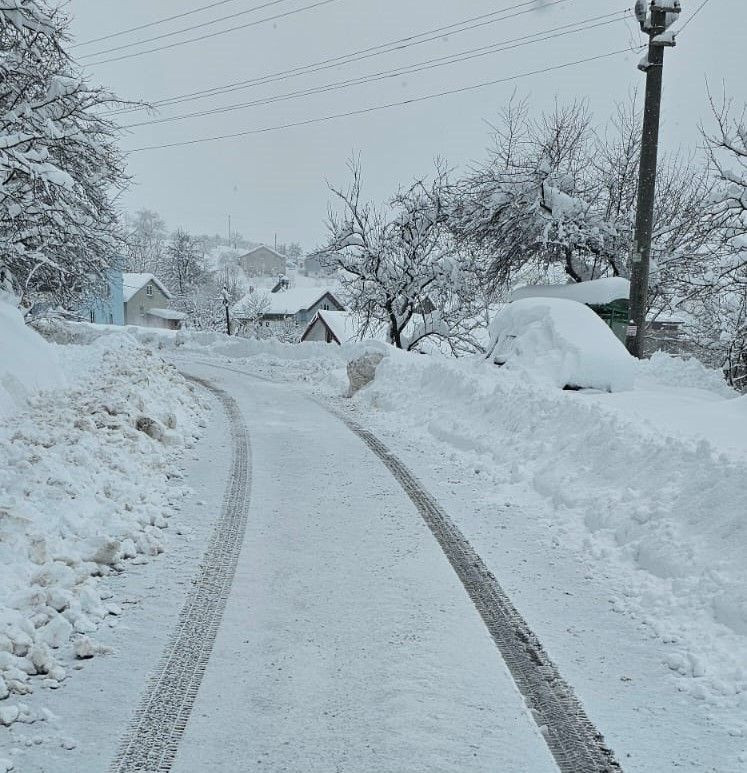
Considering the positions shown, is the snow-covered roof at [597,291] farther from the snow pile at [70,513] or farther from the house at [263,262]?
the house at [263,262]

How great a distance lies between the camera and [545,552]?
5512 mm

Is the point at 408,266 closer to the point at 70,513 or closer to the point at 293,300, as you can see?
the point at 70,513

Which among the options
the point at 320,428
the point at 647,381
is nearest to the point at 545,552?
the point at 320,428

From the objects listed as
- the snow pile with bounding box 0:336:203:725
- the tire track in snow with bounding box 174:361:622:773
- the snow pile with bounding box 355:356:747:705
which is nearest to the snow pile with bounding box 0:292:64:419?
the snow pile with bounding box 0:336:203:725

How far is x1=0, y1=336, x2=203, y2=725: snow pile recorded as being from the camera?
12.2 ft

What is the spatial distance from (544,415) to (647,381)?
5.92 metres

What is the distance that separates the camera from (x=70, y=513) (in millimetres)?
5340

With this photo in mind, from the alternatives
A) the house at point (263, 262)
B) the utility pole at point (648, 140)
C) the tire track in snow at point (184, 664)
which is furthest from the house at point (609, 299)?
the house at point (263, 262)

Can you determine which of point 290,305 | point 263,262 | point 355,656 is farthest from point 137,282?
point 263,262

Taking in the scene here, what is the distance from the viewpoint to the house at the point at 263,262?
448 feet

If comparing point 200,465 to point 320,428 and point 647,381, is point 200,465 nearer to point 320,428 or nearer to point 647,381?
point 320,428

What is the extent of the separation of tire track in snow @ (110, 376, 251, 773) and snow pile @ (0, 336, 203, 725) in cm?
47

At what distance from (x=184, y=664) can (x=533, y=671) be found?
1933 millimetres

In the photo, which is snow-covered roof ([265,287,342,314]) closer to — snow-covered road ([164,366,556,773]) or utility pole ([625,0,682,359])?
utility pole ([625,0,682,359])
